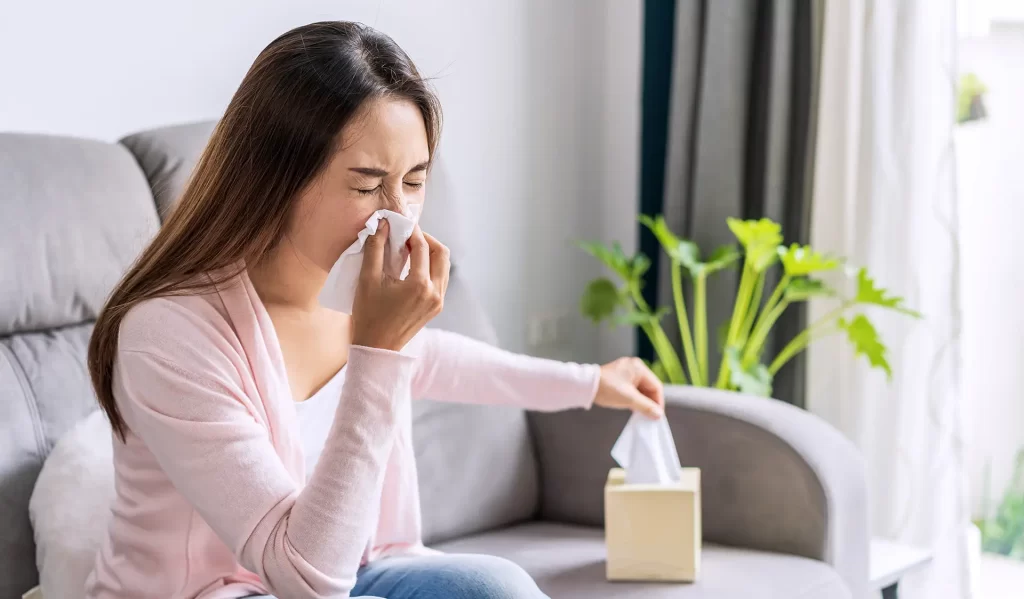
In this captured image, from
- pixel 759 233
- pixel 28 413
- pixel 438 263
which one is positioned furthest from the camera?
pixel 759 233

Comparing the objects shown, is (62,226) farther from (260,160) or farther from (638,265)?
(638,265)

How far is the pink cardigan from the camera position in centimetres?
96

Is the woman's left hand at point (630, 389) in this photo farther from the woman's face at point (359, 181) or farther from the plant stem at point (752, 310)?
the plant stem at point (752, 310)

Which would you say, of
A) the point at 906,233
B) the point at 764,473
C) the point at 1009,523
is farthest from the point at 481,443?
the point at 1009,523

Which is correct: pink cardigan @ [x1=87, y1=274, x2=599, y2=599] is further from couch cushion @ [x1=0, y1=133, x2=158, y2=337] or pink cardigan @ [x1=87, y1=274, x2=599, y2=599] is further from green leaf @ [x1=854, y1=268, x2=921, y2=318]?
green leaf @ [x1=854, y1=268, x2=921, y2=318]

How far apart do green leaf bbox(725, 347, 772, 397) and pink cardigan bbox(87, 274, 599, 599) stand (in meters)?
1.12

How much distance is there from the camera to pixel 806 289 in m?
2.05

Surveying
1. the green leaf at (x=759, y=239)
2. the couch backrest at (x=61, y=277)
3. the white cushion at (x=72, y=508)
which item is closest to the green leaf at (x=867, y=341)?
the green leaf at (x=759, y=239)

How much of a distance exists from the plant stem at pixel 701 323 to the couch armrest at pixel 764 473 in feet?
1.87

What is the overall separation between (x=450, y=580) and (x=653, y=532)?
15.9 inches

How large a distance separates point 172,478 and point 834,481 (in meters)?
0.93

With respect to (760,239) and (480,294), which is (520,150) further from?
(760,239)

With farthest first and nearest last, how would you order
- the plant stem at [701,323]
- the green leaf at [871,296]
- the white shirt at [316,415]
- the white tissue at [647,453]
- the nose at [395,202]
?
the plant stem at [701,323]
the green leaf at [871,296]
the white tissue at [647,453]
the white shirt at [316,415]
the nose at [395,202]

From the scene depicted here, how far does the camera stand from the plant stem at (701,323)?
2.23 m
